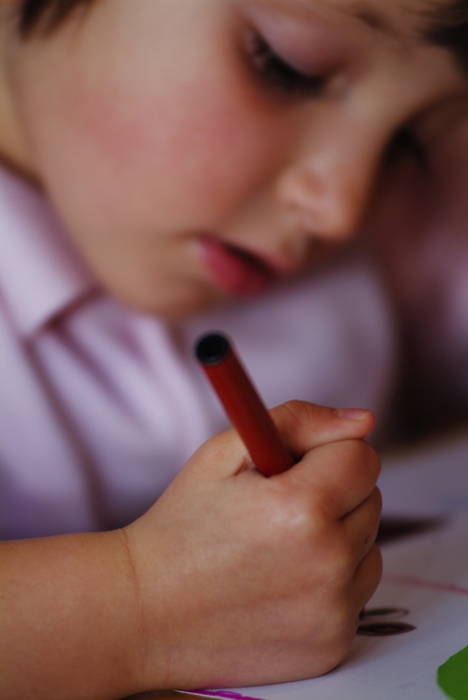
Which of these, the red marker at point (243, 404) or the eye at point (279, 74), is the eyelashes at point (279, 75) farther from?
the red marker at point (243, 404)

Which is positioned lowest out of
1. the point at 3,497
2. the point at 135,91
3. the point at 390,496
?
the point at 390,496

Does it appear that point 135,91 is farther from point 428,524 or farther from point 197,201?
point 428,524

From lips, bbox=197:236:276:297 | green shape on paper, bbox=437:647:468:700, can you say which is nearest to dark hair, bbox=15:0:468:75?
lips, bbox=197:236:276:297

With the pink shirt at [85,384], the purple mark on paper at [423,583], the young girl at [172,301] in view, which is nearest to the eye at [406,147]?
the young girl at [172,301]

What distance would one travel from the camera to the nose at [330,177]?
32 cm

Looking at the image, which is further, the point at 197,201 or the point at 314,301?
the point at 314,301

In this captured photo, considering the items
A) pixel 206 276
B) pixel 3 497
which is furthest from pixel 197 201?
pixel 3 497

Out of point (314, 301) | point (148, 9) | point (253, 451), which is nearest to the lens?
point (253, 451)

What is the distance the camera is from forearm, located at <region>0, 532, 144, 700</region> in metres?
0.18

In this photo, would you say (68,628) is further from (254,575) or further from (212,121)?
(212,121)

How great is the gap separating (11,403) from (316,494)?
0.17m

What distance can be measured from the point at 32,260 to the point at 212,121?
10 cm

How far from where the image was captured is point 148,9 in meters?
0.27

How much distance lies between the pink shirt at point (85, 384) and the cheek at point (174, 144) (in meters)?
0.05
